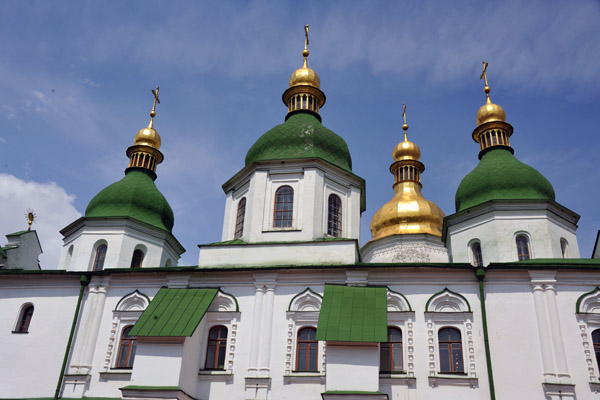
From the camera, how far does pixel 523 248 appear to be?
17531mm

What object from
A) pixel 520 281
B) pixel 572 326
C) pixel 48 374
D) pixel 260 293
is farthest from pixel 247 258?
pixel 572 326

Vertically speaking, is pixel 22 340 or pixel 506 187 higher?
pixel 506 187

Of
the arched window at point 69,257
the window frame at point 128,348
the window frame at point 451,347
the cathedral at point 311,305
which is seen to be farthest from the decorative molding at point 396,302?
the arched window at point 69,257

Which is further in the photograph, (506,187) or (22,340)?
(506,187)

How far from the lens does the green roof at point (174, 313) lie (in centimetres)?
1369

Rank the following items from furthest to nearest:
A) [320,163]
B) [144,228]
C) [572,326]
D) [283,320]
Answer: [144,228] → [320,163] → [283,320] → [572,326]

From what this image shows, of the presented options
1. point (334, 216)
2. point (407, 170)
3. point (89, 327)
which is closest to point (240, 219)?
point (334, 216)

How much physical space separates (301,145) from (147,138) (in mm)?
8058

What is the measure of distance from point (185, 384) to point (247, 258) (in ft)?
12.3

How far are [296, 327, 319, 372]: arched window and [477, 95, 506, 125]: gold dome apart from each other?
11.9 meters

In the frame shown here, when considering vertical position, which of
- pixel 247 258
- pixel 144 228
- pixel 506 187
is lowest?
pixel 247 258

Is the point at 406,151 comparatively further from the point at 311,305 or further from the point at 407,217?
the point at 311,305

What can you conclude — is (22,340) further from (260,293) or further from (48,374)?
(260,293)

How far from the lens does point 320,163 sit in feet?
56.2
